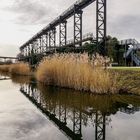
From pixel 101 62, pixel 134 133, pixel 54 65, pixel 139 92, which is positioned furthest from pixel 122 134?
pixel 54 65

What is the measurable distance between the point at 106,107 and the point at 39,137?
201 inches

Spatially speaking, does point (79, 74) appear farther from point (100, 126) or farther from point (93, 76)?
point (100, 126)

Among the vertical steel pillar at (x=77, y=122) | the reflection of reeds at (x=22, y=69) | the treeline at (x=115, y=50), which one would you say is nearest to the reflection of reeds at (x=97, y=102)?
the vertical steel pillar at (x=77, y=122)

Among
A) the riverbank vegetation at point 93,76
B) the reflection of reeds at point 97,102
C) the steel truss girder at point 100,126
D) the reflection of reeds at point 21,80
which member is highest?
the riverbank vegetation at point 93,76

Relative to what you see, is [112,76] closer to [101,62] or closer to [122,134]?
[101,62]

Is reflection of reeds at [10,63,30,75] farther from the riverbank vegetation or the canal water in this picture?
the canal water

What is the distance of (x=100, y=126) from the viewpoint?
31.8 ft

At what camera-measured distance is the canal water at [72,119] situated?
859 centimetres

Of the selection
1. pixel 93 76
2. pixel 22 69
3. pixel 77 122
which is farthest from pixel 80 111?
pixel 22 69

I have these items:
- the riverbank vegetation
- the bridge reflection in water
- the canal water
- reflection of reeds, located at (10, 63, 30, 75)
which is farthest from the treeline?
the canal water

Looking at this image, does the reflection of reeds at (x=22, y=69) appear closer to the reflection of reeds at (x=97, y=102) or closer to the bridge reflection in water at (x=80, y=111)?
the bridge reflection in water at (x=80, y=111)

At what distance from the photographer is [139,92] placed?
55.5ft

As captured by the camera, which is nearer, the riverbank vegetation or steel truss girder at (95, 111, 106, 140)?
steel truss girder at (95, 111, 106, 140)

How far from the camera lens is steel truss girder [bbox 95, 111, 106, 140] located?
8.51 meters
